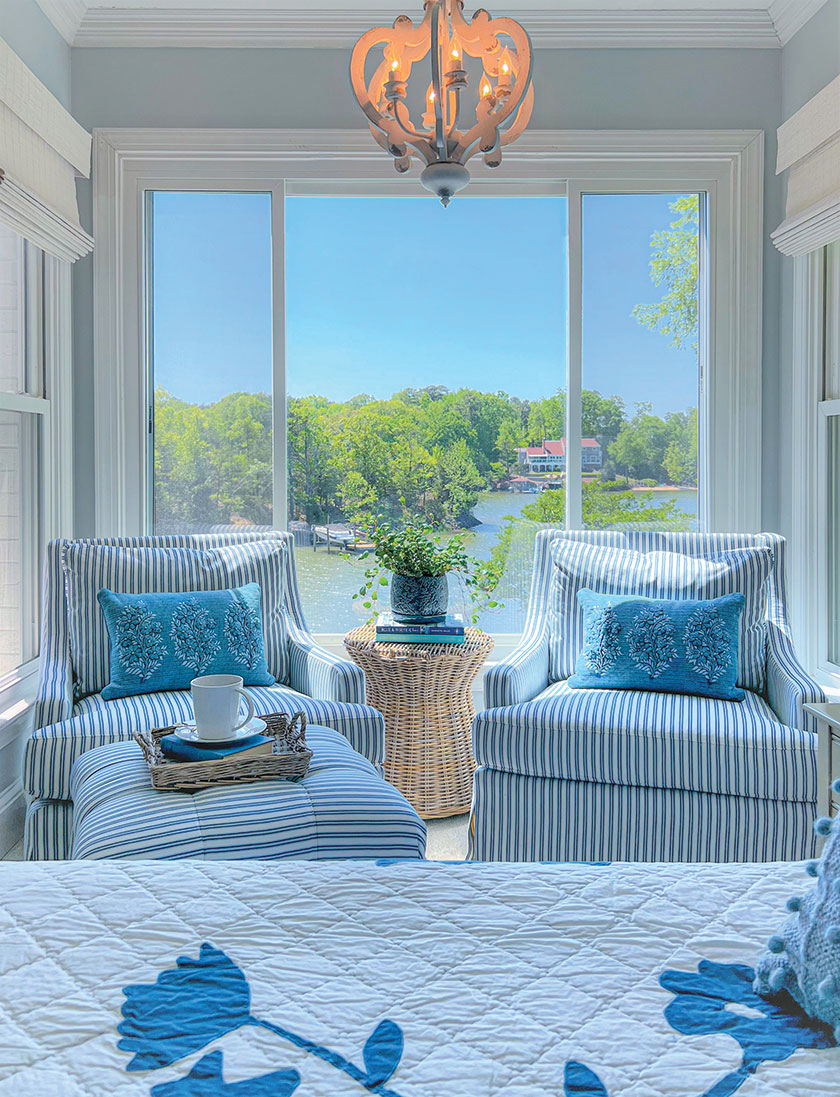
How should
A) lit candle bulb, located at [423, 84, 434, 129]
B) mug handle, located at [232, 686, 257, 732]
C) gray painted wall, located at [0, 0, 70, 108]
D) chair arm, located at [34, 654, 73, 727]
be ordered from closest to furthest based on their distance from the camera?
mug handle, located at [232, 686, 257, 732] < lit candle bulb, located at [423, 84, 434, 129] < chair arm, located at [34, 654, 73, 727] < gray painted wall, located at [0, 0, 70, 108]

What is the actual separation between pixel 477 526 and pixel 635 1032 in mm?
2863

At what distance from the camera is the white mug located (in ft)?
6.10

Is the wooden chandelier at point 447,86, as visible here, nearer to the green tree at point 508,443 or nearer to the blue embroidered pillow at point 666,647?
the blue embroidered pillow at point 666,647

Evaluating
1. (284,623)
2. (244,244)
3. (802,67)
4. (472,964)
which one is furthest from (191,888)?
(802,67)

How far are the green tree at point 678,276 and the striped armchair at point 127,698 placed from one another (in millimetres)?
1685

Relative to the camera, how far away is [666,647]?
2.58 metres

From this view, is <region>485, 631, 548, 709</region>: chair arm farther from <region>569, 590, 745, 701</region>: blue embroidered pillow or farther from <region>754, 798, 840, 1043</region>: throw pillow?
<region>754, 798, 840, 1043</region>: throw pillow

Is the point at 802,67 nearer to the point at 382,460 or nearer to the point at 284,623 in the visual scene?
the point at 382,460

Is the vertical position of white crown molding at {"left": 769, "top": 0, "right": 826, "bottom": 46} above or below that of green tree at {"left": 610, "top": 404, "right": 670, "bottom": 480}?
above

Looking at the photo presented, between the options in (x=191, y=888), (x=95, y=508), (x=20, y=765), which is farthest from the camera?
(x=95, y=508)

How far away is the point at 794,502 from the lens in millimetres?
3307

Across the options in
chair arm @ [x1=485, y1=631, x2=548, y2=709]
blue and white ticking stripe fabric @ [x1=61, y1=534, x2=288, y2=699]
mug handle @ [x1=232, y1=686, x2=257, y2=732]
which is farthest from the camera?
blue and white ticking stripe fabric @ [x1=61, y1=534, x2=288, y2=699]

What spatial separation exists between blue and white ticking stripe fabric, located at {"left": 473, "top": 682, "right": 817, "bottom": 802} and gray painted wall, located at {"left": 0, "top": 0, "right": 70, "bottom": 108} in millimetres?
2569

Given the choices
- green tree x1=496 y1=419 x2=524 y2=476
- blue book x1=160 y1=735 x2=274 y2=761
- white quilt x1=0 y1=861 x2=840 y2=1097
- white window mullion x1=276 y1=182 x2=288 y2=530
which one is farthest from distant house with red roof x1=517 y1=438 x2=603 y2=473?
white quilt x1=0 y1=861 x2=840 y2=1097
